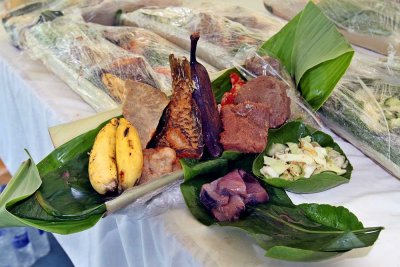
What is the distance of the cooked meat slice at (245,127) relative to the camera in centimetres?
77

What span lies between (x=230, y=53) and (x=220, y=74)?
0.24m

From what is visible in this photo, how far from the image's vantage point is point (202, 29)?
1.37 meters

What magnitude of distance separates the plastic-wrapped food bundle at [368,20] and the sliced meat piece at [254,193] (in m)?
0.75

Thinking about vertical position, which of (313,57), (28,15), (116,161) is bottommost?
(28,15)

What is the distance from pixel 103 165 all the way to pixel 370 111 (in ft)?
1.80

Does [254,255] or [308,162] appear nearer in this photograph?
[254,255]

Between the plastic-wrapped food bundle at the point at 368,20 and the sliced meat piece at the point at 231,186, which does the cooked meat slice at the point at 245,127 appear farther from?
the plastic-wrapped food bundle at the point at 368,20

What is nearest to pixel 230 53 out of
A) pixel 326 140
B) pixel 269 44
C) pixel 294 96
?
pixel 269 44

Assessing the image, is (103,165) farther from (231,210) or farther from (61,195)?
(231,210)

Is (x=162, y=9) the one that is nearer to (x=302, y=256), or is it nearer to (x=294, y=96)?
(x=294, y=96)

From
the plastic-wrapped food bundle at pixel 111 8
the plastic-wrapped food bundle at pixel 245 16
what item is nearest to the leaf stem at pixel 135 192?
the plastic-wrapped food bundle at pixel 245 16

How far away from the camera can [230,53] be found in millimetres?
1227

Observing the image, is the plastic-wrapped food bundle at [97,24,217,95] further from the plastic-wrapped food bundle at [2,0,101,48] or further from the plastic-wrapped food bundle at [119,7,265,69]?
the plastic-wrapped food bundle at [2,0,101,48]

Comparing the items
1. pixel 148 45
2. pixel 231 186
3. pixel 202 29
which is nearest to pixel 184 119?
pixel 231 186
